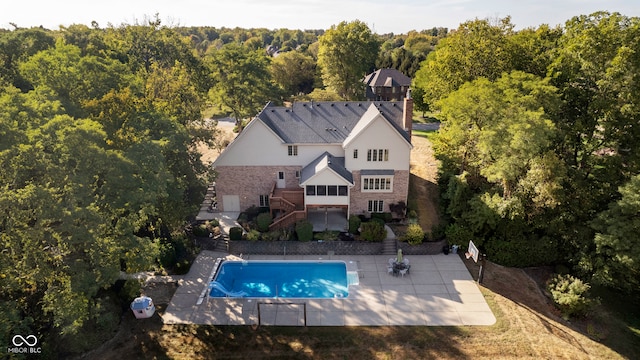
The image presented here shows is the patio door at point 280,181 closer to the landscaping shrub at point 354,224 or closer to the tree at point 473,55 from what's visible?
the landscaping shrub at point 354,224

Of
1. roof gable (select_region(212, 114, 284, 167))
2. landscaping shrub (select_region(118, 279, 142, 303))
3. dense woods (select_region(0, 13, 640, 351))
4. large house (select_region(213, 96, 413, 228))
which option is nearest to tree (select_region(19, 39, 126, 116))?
dense woods (select_region(0, 13, 640, 351))

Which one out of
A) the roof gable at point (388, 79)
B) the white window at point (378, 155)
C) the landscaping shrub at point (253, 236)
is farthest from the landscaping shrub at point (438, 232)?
the roof gable at point (388, 79)

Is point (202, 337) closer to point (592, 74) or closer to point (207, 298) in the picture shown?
point (207, 298)

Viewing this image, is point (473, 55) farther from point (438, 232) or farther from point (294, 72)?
point (294, 72)

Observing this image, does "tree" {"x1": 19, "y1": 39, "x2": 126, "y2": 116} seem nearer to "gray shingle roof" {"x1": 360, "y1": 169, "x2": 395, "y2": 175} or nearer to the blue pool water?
the blue pool water

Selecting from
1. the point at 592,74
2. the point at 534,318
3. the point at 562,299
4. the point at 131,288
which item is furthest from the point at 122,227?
the point at 592,74

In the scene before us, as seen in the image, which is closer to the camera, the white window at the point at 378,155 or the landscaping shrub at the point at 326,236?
the landscaping shrub at the point at 326,236
